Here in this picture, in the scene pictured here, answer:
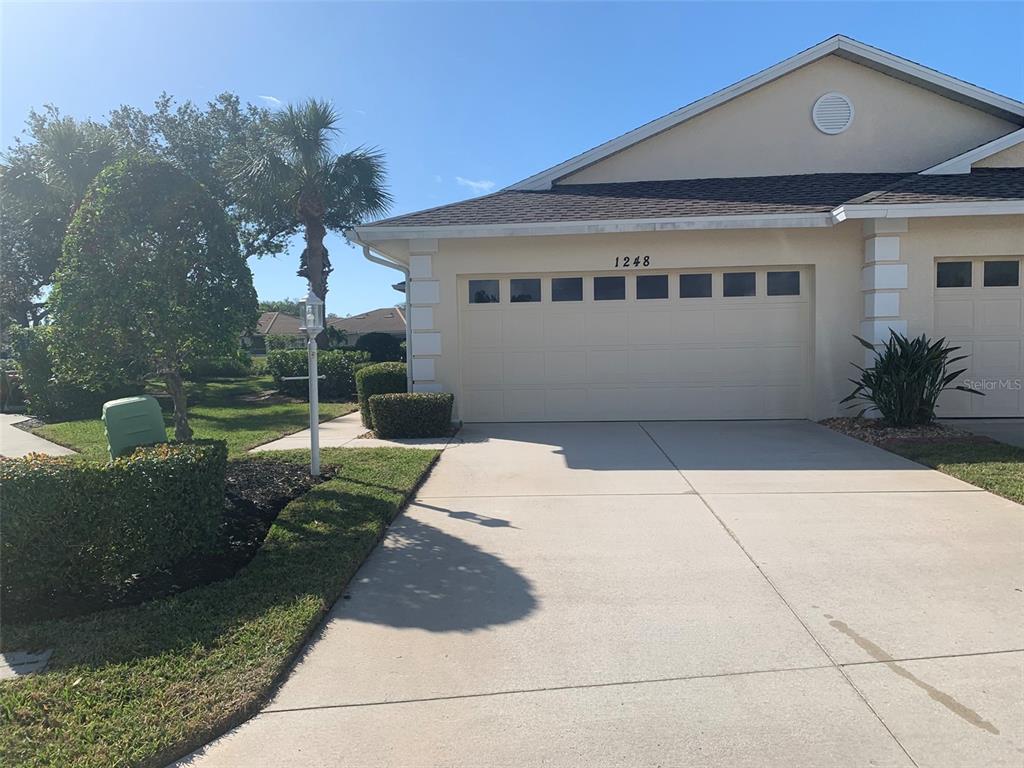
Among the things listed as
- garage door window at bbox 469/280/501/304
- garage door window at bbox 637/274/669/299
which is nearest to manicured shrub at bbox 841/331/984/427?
garage door window at bbox 637/274/669/299

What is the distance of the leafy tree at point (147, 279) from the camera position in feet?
19.2

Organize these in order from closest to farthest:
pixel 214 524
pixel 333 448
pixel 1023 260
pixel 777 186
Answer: pixel 214 524
pixel 333 448
pixel 1023 260
pixel 777 186

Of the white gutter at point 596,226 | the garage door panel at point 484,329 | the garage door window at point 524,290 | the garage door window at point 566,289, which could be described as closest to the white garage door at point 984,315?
the white gutter at point 596,226

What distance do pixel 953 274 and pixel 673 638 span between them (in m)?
9.60

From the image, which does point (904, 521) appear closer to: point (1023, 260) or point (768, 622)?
point (768, 622)

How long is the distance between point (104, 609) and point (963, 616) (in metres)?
5.20

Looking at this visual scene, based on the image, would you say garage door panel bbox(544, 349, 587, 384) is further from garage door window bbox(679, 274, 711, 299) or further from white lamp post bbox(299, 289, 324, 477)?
white lamp post bbox(299, 289, 324, 477)

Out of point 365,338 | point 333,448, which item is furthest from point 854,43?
point 365,338

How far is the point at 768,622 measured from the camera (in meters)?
3.75

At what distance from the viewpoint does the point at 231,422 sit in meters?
12.9

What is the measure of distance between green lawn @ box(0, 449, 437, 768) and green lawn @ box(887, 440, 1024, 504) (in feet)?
19.3

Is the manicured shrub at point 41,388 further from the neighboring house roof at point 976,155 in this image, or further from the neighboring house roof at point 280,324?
the neighboring house roof at point 280,324

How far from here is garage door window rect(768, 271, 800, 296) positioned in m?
10.9

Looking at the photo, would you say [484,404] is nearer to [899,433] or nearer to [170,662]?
[899,433]
